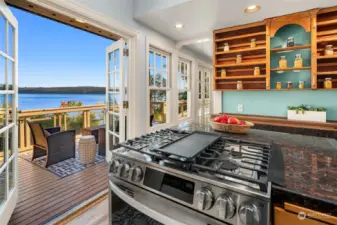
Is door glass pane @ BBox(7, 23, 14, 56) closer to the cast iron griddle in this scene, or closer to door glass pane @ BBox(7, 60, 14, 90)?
door glass pane @ BBox(7, 60, 14, 90)

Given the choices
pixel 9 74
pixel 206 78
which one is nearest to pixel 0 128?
pixel 9 74

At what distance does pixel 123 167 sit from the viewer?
966 mm

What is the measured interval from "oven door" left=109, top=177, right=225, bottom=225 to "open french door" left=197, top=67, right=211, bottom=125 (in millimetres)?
3618

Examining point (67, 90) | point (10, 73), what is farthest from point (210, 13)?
point (67, 90)

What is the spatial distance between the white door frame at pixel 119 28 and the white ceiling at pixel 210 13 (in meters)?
0.30

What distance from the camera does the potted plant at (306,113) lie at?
7.27 feet

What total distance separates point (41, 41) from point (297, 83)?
8.94m

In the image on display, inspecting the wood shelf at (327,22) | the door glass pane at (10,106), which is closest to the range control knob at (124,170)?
the door glass pane at (10,106)

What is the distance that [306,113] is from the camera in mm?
2303

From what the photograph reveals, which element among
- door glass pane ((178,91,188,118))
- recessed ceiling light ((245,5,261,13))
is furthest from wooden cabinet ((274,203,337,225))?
door glass pane ((178,91,188,118))

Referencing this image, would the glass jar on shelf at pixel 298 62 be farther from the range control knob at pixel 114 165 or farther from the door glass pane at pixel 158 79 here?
the range control knob at pixel 114 165

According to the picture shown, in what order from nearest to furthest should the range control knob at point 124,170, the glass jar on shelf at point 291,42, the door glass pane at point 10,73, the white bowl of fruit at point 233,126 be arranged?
1. the range control knob at point 124,170
2. the white bowl of fruit at point 233,126
3. the door glass pane at point 10,73
4. the glass jar on shelf at point 291,42

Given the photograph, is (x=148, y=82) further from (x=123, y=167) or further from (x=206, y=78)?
(x=206, y=78)

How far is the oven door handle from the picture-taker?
2.52 ft
